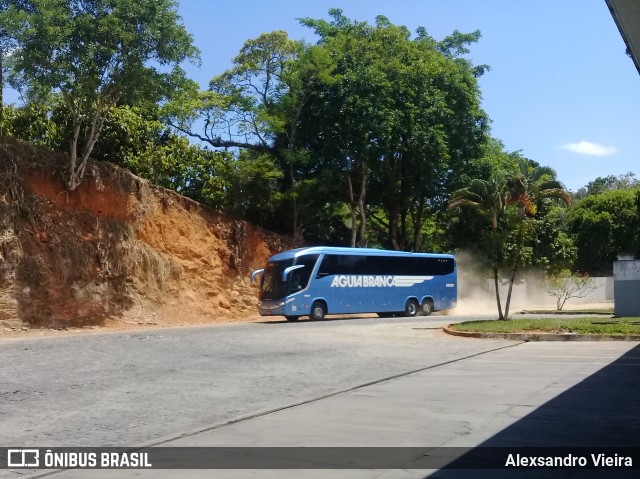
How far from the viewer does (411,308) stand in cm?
3869

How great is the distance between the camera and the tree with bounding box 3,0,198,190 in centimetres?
2430

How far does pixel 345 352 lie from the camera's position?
1712cm

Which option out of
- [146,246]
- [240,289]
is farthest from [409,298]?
[146,246]

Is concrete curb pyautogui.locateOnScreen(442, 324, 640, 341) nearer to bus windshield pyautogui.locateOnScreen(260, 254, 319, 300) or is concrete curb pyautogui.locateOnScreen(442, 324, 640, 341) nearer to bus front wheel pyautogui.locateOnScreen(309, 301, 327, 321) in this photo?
bus windshield pyautogui.locateOnScreen(260, 254, 319, 300)

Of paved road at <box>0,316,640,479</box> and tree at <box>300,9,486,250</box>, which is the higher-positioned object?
tree at <box>300,9,486,250</box>

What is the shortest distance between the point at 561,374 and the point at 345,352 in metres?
5.70

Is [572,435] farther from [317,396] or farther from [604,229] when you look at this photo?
[604,229]

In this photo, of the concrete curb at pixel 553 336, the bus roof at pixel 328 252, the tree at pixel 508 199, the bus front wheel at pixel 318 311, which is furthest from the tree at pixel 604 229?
the concrete curb at pixel 553 336

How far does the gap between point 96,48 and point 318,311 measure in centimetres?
1511

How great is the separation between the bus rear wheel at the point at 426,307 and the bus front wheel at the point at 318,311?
7.26m

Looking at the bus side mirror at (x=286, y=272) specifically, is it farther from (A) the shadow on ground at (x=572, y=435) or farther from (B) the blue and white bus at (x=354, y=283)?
(A) the shadow on ground at (x=572, y=435)

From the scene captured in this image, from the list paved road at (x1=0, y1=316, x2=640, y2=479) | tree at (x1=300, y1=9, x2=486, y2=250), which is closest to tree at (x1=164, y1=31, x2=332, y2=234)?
tree at (x1=300, y1=9, x2=486, y2=250)

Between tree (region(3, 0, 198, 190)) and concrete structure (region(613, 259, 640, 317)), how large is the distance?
59.3ft

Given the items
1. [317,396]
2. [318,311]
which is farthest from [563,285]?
[317,396]
